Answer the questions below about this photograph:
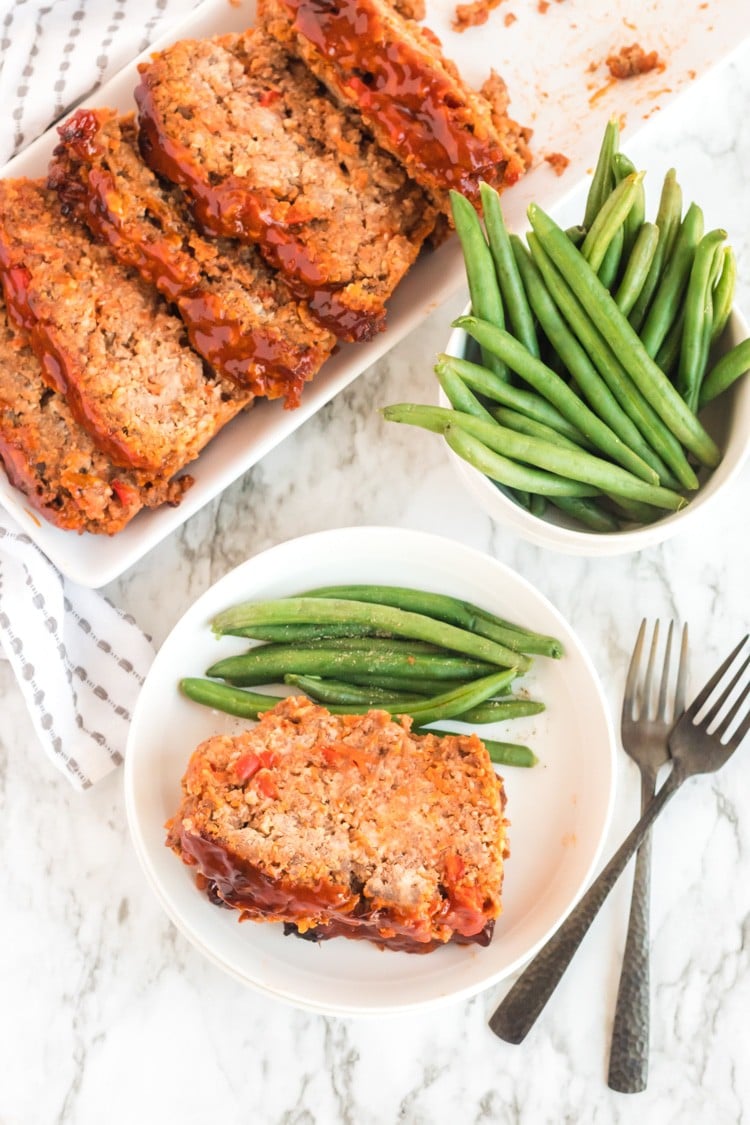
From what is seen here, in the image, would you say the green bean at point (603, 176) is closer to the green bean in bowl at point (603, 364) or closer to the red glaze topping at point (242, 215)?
the green bean in bowl at point (603, 364)

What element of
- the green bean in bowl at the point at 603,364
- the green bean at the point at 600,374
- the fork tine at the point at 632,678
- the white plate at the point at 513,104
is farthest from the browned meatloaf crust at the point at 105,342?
the fork tine at the point at 632,678

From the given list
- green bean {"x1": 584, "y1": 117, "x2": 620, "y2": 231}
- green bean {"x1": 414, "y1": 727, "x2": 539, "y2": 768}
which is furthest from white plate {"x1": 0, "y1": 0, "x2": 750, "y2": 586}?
green bean {"x1": 414, "y1": 727, "x2": 539, "y2": 768}

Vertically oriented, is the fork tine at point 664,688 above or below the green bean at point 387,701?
below

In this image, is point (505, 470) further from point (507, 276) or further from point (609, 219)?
point (609, 219)

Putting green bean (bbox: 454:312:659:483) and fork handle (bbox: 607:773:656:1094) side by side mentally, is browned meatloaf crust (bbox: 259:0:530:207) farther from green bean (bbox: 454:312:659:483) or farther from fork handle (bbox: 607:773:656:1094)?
fork handle (bbox: 607:773:656:1094)

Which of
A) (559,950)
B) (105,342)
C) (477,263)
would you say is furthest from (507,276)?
(559,950)

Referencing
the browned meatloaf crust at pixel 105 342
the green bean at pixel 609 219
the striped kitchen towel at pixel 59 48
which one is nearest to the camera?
the green bean at pixel 609 219
